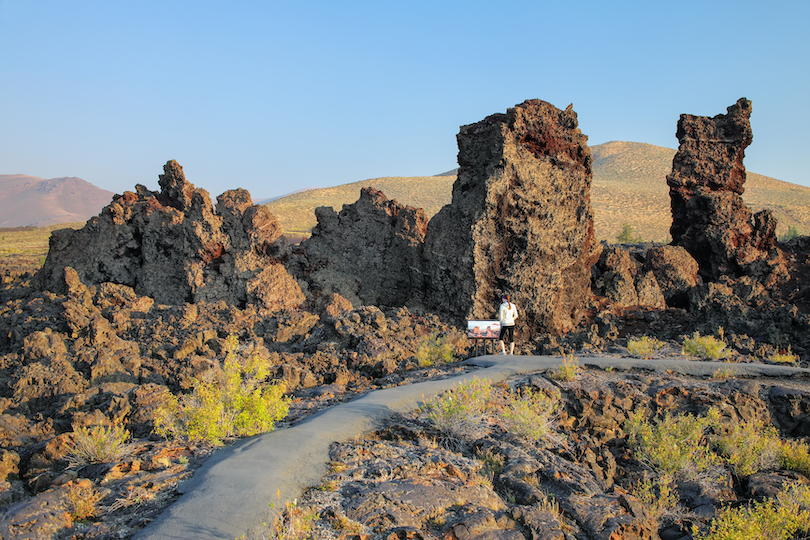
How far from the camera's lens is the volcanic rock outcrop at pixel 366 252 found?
15602mm

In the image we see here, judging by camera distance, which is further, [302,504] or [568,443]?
[568,443]

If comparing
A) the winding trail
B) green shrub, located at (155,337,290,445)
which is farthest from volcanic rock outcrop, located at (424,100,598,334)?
green shrub, located at (155,337,290,445)

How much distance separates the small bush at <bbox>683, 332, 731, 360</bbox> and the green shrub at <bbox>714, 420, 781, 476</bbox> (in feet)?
11.0

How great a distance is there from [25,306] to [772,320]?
18407 mm

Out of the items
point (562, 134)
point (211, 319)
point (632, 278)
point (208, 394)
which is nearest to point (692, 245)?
point (632, 278)

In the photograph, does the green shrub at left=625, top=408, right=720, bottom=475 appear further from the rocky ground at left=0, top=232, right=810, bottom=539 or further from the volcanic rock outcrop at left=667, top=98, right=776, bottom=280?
the volcanic rock outcrop at left=667, top=98, right=776, bottom=280

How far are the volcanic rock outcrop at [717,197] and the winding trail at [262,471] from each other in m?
12.9

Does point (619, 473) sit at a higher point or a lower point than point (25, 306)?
lower

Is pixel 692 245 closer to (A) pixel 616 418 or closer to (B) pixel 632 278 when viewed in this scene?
(B) pixel 632 278

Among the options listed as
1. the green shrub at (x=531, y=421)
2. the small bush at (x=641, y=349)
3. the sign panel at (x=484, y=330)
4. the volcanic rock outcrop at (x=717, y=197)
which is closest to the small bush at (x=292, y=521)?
the green shrub at (x=531, y=421)

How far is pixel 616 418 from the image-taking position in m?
7.84

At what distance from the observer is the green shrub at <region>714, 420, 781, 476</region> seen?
22.5 feet

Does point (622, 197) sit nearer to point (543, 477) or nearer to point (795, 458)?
point (795, 458)

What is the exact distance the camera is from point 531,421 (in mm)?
6762
